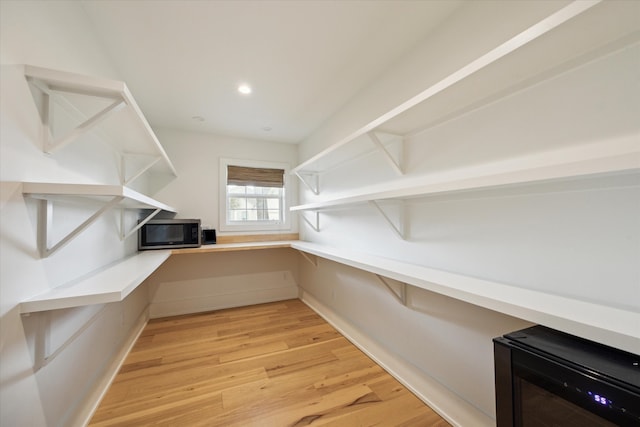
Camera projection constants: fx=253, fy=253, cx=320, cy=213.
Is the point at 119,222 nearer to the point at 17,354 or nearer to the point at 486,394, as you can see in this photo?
the point at 17,354

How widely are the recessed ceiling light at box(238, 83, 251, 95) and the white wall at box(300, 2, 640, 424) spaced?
107cm

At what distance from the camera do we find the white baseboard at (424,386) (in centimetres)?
138

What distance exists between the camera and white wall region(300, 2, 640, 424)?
0.89 m

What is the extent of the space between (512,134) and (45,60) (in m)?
2.18

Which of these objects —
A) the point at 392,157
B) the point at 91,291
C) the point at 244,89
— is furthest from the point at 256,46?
the point at 91,291

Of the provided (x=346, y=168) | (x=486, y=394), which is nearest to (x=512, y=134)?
(x=486, y=394)

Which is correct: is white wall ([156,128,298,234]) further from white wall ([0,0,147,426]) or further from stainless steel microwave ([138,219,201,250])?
white wall ([0,0,147,426])

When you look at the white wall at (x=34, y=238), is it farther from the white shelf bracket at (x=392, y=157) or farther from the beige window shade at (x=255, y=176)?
the beige window shade at (x=255, y=176)

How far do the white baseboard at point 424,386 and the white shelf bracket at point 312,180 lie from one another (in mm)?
1614

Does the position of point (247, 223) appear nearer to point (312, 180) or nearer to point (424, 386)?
point (312, 180)

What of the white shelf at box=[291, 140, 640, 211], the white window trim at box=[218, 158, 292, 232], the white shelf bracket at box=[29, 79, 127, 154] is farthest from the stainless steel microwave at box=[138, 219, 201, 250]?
the white shelf at box=[291, 140, 640, 211]

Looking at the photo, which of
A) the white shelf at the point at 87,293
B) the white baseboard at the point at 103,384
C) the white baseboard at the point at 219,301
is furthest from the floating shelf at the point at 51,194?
the white baseboard at the point at 219,301

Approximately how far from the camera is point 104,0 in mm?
1356

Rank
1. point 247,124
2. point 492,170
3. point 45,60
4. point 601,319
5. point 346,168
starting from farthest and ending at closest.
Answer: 1. point 247,124
2. point 346,168
3. point 492,170
4. point 45,60
5. point 601,319
